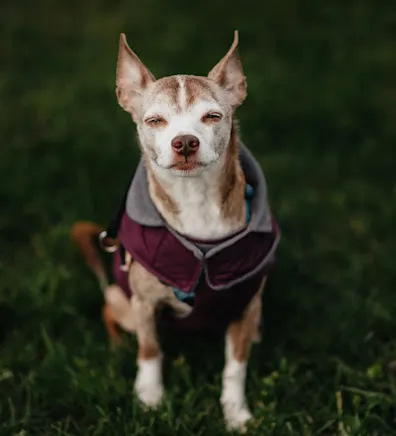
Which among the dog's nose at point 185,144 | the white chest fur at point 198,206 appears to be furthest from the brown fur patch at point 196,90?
the white chest fur at point 198,206

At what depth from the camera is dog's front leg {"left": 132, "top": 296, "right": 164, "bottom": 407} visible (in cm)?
338

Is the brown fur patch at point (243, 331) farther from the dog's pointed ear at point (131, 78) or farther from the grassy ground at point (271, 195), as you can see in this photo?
the dog's pointed ear at point (131, 78)

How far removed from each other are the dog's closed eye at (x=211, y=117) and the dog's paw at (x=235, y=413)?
48.9 inches

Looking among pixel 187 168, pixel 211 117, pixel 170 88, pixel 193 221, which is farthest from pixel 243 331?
pixel 170 88

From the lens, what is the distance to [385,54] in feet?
19.8

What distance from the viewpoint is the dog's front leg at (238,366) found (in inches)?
133

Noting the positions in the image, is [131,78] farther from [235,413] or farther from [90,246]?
[235,413]

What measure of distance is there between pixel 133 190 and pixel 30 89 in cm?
284

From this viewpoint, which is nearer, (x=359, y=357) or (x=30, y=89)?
(x=359, y=357)

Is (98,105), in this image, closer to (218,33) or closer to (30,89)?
(30,89)

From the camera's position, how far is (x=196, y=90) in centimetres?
282

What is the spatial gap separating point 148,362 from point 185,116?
1.18 meters

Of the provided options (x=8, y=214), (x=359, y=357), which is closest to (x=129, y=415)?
(x=359, y=357)

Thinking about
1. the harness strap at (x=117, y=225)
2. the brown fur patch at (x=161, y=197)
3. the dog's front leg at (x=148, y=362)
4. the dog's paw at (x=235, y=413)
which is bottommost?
the dog's paw at (x=235, y=413)
